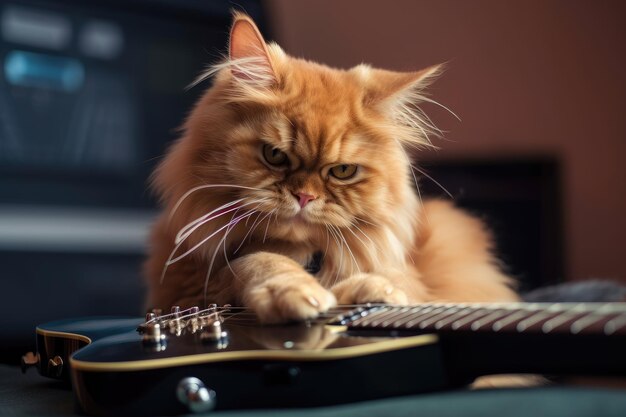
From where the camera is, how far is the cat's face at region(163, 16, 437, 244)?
3.51 feet

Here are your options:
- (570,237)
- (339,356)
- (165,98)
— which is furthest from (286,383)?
(570,237)

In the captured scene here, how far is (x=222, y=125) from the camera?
45.6 inches

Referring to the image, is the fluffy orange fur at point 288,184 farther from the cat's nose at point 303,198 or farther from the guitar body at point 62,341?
the guitar body at point 62,341

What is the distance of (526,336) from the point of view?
2.16 ft

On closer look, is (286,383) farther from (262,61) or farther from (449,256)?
(449,256)

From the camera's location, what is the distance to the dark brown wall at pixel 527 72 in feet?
8.55

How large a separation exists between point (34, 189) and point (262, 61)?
1111 mm

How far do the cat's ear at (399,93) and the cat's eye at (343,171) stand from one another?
0.14 metres

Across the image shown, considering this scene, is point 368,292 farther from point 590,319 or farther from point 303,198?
point 590,319

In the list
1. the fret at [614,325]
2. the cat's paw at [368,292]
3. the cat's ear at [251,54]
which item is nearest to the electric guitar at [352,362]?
the fret at [614,325]

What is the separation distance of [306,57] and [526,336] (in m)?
2.00

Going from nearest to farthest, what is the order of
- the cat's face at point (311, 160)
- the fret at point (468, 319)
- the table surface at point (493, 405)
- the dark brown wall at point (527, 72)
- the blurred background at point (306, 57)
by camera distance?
the table surface at point (493, 405) → the fret at point (468, 319) → the cat's face at point (311, 160) → the blurred background at point (306, 57) → the dark brown wall at point (527, 72)

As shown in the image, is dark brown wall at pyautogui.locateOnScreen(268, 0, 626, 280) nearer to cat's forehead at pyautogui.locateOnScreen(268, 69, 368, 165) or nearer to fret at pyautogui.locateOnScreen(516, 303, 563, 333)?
cat's forehead at pyautogui.locateOnScreen(268, 69, 368, 165)

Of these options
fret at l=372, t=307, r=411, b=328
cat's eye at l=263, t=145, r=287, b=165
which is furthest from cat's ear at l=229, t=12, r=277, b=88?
fret at l=372, t=307, r=411, b=328
